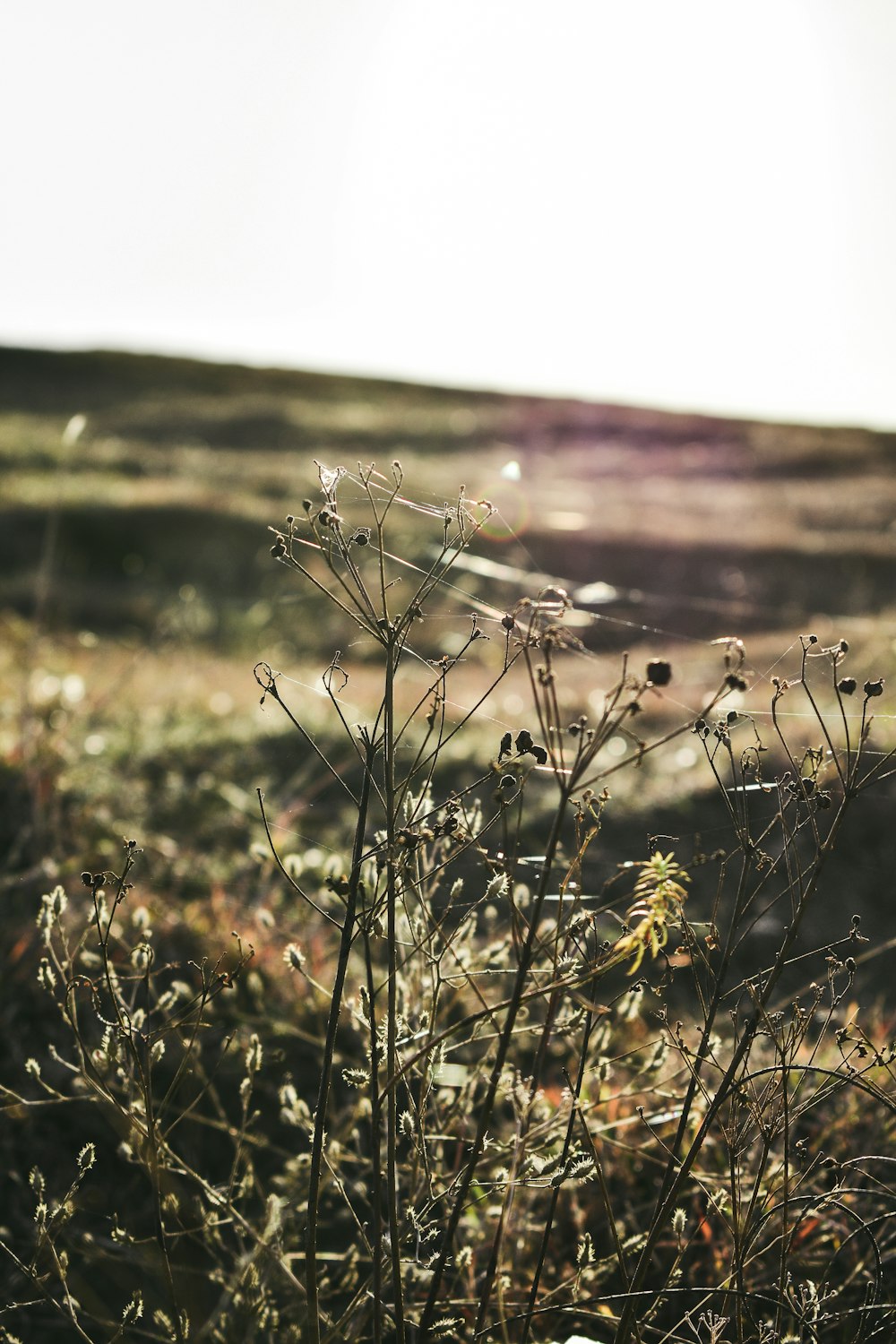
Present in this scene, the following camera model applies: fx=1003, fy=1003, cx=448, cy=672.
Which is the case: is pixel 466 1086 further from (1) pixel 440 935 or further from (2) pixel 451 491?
(2) pixel 451 491

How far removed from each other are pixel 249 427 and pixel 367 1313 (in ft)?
87.1

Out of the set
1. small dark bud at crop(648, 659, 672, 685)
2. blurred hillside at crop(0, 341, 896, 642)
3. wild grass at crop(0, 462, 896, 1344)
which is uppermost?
blurred hillside at crop(0, 341, 896, 642)

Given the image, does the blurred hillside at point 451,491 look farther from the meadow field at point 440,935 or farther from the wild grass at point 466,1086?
the wild grass at point 466,1086

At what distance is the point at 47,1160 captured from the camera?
11.3 ft

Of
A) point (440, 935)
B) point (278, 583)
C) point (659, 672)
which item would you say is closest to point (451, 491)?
point (278, 583)

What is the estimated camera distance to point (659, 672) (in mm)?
1332

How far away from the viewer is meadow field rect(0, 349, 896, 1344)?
1.77 m

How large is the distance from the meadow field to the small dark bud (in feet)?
0.06

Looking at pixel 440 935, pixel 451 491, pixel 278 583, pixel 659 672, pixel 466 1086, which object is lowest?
pixel 466 1086

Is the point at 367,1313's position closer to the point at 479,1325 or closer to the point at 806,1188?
the point at 479,1325

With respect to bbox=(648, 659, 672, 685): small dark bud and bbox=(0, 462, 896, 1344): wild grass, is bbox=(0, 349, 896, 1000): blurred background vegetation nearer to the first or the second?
bbox=(0, 462, 896, 1344): wild grass

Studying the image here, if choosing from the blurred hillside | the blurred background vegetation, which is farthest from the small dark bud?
the blurred hillside

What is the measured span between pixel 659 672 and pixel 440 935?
2.59 feet

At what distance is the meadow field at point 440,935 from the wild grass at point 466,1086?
0.08 feet
